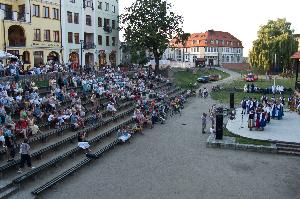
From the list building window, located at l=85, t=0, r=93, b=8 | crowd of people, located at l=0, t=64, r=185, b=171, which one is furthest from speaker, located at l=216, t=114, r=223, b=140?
building window, located at l=85, t=0, r=93, b=8

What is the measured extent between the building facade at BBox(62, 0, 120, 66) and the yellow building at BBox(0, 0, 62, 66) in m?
1.65

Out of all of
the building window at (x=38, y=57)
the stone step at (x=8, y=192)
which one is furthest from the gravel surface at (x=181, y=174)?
the building window at (x=38, y=57)

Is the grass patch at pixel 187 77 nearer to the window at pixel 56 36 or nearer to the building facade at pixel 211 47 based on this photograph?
the window at pixel 56 36

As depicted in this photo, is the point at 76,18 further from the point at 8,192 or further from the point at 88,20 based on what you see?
the point at 8,192

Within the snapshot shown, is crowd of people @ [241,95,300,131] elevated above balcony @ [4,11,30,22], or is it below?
below

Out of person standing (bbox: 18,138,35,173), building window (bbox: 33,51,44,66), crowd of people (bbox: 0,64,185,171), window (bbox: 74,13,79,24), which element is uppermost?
window (bbox: 74,13,79,24)

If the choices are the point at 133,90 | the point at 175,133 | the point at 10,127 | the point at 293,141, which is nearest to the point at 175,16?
the point at 133,90

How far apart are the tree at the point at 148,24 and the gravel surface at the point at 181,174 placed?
3070 cm

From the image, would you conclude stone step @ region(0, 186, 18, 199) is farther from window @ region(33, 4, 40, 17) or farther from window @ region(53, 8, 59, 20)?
window @ region(53, 8, 59, 20)

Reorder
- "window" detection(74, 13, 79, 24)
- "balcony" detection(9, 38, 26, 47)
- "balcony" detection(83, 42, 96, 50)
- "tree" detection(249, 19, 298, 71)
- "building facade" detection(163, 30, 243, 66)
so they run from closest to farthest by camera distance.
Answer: "balcony" detection(9, 38, 26, 47) < "window" detection(74, 13, 79, 24) < "balcony" detection(83, 42, 96, 50) < "tree" detection(249, 19, 298, 71) < "building facade" detection(163, 30, 243, 66)

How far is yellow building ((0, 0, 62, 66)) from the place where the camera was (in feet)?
124

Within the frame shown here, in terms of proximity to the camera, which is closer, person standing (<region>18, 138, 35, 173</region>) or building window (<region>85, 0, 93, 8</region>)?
person standing (<region>18, 138, 35, 173</region>)

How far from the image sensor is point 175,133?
26.4m

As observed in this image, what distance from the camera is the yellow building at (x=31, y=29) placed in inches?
1491
